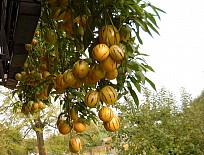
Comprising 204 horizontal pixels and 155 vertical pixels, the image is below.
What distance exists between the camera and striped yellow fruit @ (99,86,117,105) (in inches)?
26.8

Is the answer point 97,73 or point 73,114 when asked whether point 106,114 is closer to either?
point 97,73

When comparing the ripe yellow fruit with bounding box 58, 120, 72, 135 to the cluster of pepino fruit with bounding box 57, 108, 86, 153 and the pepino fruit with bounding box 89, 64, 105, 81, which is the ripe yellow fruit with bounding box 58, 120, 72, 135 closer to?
the cluster of pepino fruit with bounding box 57, 108, 86, 153

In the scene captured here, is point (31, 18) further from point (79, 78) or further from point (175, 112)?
point (175, 112)

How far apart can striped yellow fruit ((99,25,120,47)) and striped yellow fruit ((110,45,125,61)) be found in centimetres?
2

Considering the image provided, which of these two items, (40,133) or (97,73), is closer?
(97,73)

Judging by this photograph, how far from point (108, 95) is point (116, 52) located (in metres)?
0.12

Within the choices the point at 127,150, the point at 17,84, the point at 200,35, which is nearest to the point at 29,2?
the point at 17,84

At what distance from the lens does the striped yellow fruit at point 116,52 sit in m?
0.62

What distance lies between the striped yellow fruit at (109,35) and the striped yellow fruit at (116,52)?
2 cm

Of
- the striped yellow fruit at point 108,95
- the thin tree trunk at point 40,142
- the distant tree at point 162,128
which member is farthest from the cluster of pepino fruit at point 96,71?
the thin tree trunk at point 40,142

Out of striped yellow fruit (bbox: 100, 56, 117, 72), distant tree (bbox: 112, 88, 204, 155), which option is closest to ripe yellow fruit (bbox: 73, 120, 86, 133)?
striped yellow fruit (bbox: 100, 56, 117, 72)

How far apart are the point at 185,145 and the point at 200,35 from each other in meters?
1.79

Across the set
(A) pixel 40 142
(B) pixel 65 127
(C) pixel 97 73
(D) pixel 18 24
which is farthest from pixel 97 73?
(A) pixel 40 142

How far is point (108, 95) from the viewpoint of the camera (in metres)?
0.68
